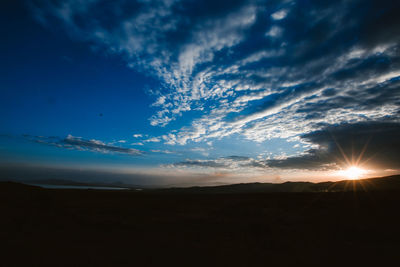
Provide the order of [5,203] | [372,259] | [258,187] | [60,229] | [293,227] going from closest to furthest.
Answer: [372,259], [60,229], [293,227], [5,203], [258,187]

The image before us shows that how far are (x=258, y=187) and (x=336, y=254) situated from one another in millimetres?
68274

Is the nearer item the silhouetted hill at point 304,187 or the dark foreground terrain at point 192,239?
the dark foreground terrain at point 192,239

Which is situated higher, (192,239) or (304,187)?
(304,187)

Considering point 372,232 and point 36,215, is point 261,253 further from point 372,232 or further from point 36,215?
point 36,215

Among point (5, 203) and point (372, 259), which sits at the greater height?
point (5, 203)

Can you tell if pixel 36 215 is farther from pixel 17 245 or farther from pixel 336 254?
pixel 336 254

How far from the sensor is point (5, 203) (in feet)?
33.3

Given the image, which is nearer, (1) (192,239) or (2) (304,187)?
(1) (192,239)

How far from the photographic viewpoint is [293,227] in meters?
9.23

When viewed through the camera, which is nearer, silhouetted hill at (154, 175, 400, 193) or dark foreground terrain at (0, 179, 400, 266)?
dark foreground terrain at (0, 179, 400, 266)

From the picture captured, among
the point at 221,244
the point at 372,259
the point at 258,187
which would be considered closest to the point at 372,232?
the point at 372,259

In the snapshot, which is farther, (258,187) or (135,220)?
(258,187)

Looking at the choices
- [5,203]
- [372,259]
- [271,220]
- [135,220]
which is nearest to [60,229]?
[135,220]

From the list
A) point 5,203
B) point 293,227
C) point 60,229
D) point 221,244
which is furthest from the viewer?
point 5,203
